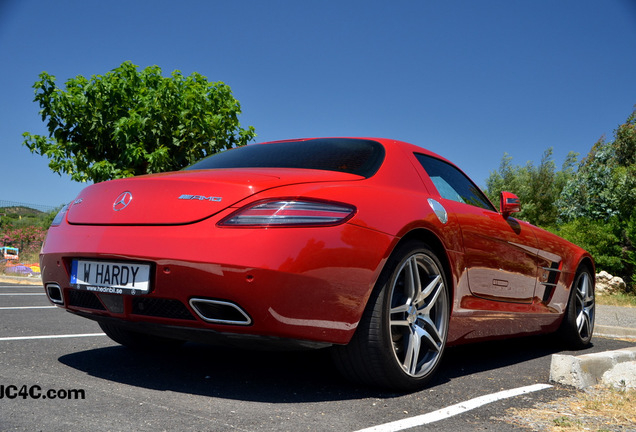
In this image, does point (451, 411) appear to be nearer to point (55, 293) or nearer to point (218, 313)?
point (218, 313)

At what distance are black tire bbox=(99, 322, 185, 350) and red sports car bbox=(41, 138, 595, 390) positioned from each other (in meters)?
0.66

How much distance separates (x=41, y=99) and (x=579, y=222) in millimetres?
14287

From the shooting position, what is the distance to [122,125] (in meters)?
15.9

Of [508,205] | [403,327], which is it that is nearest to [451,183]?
[508,205]

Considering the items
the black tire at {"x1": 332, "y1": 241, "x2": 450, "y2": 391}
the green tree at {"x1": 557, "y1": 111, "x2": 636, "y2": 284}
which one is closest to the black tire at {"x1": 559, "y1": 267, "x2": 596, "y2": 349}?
the black tire at {"x1": 332, "y1": 241, "x2": 450, "y2": 391}

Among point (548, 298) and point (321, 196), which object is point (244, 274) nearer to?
point (321, 196)

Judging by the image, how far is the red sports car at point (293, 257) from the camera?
→ 8.70 feet

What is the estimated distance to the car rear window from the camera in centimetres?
335

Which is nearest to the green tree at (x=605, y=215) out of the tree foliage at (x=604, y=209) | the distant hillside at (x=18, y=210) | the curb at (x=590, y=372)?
the tree foliage at (x=604, y=209)

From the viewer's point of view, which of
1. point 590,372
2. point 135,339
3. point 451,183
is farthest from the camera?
point 451,183

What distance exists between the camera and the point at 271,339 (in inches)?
107

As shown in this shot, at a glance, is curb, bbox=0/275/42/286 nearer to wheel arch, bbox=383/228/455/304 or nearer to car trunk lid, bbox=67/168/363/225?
car trunk lid, bbox=67/168/363/225

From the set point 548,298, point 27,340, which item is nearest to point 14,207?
point 27,340

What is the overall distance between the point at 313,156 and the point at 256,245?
1.05 meters
